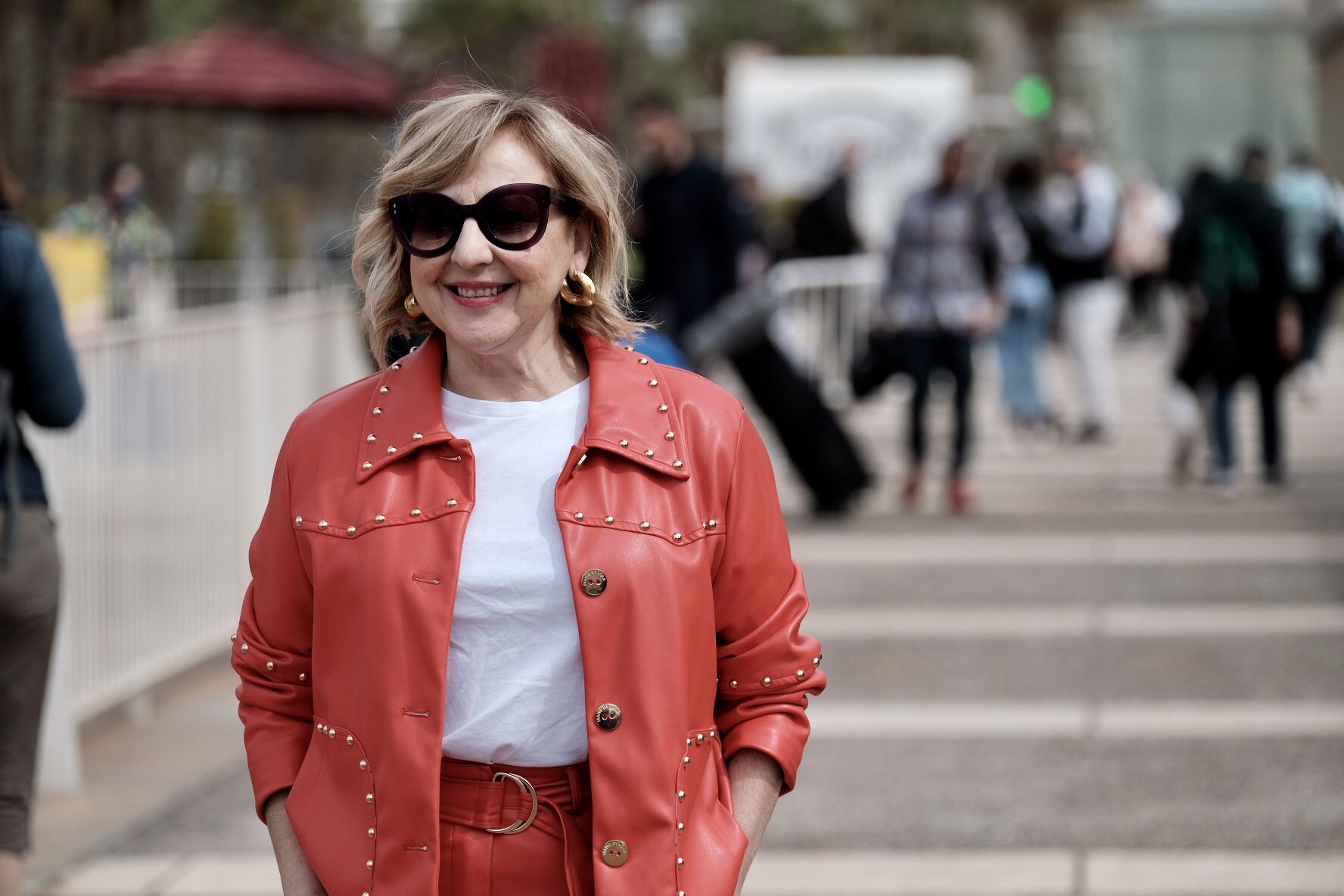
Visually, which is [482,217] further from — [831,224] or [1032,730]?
[831,224]

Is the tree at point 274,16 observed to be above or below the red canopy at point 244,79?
above

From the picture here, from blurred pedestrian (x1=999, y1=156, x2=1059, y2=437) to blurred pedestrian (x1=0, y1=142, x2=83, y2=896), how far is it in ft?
30.6

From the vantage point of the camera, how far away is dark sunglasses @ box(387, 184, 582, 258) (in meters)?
2.44

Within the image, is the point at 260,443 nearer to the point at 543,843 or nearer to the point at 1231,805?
the point at 1231,805

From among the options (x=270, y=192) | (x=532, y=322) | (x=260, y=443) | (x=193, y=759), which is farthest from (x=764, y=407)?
(x=270, y=192)

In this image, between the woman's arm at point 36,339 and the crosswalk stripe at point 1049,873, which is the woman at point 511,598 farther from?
the crosswalk stripe at point 1049,873

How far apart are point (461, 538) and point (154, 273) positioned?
15.0 metres

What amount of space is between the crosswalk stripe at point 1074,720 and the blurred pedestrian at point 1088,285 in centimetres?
685

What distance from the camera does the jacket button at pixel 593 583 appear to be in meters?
2.37

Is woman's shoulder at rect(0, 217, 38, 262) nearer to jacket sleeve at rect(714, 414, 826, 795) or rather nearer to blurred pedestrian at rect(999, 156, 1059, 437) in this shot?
jacket sleeve at rect(714, 414, 826, 795)

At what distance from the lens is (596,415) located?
246cm

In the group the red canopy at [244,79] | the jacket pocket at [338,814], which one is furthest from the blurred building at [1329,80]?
the jacket pocket at [338,814]

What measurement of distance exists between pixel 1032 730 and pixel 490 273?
420 cm

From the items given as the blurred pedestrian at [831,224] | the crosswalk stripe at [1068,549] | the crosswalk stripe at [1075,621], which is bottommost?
the crosswalk stripe at [1075,621]
